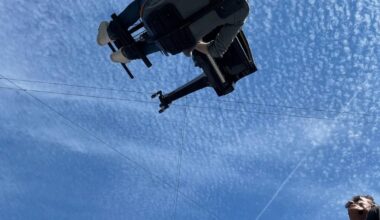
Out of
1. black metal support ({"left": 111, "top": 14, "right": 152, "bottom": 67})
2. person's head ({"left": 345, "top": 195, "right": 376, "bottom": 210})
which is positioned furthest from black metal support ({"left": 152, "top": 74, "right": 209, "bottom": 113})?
person's head ({"left": 345, "top": 195, "right": 376, "bottom": 210})

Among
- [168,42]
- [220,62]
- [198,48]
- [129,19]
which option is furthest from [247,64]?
[129,19]

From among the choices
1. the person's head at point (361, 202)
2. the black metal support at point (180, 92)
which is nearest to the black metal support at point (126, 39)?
the black metal support at point (180, 92)

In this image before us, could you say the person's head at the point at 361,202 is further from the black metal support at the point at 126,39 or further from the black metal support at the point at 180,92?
the black metal support at the point at 180,92

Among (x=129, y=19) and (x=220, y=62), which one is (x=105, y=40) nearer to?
(x=129, y=19)

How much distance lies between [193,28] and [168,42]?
0.54 m

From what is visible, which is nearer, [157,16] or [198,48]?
[157,16]

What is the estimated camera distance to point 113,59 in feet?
29.0

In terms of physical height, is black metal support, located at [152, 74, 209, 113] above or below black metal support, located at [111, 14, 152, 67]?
below

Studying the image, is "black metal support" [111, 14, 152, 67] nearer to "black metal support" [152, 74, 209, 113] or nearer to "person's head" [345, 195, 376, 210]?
"black metal support" [152, 74, 209, 113]

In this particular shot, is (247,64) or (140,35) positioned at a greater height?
(140,35)

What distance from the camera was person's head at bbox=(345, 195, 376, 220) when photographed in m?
2.90

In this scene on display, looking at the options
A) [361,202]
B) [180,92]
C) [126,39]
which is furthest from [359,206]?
[180,92]

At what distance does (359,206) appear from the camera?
2945mm

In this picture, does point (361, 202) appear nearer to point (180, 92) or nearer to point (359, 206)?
point (359, 206)
